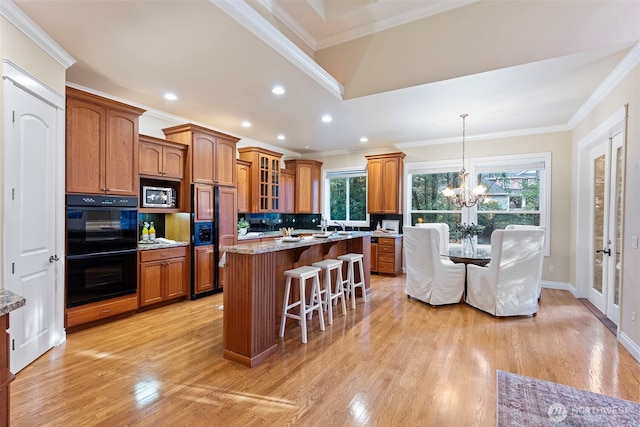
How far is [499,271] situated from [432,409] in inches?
95.2

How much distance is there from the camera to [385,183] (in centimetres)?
657

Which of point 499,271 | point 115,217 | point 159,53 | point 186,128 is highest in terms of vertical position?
point 159,53

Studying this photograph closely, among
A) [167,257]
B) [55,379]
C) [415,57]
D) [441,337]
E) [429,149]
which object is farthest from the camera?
[429,149]

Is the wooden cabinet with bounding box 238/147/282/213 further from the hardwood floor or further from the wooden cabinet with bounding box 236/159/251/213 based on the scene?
the hardwood floor

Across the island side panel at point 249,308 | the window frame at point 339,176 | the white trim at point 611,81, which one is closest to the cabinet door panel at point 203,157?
the island side panel at point 249,308

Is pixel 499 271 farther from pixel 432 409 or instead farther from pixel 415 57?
pixel 415 57

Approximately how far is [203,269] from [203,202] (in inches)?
40.2

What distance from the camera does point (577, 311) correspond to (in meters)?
4.05

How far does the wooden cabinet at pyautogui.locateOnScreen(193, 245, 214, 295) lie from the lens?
14.9 feet

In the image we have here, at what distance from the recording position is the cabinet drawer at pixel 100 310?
10.6ft

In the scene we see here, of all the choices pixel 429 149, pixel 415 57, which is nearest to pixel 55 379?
pixel 415 57

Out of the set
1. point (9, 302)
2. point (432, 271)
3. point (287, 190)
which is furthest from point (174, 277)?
point (432, 271)

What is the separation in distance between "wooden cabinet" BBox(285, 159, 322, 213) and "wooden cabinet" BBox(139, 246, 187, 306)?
Result: 3.33 m

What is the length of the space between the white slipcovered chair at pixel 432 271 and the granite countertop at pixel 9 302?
3.98m
